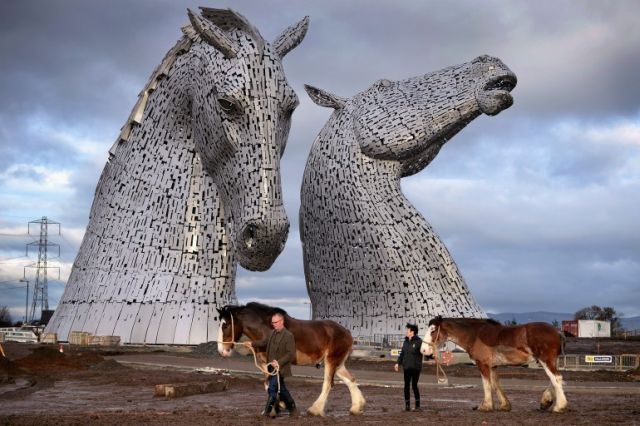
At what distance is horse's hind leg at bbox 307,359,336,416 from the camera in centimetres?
1025

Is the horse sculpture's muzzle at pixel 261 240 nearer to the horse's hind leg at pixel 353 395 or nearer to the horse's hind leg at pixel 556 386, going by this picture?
the horse's hind leg at pixel 353 395

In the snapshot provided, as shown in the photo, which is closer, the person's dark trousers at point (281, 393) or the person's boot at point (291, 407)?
the person's dark trousers at point (281, 393)

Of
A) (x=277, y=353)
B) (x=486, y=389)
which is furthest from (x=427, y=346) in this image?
(x=277, y=353)

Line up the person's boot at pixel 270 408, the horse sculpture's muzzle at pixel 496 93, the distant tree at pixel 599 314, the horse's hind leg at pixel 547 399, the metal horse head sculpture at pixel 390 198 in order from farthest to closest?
the distant tree at pixel 599 314 → the metal horse head sculpture at pixel 390 198 → the horse sculpture's muzzle at pixel 496 93 → the horse's hind leg at pixel 547 399 → the person's boot at pixel 270 408

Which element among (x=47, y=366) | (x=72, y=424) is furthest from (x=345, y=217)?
(x=72, y=424)

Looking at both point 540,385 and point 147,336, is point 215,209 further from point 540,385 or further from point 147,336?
point 540,385

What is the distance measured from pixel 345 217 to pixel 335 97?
4753 mm

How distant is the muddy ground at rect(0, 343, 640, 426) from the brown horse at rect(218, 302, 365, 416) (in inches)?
14.6

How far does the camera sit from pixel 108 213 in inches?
977

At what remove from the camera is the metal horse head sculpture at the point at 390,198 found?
2816 centimetres

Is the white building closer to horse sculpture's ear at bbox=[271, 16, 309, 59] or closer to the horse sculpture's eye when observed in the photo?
horse sculpture's ear at bbox=[271, 16, 309, 59]

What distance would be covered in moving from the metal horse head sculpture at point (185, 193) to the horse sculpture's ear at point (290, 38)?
0.15 feet

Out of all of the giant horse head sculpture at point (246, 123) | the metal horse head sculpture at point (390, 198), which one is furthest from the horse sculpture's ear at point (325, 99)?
the giant horse head sculpture at point (246, 123)

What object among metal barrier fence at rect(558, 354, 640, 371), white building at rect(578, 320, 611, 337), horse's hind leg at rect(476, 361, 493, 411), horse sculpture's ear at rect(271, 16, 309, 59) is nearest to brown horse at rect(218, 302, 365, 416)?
horse's hind leg at rect(476, 361, 493, 411)
